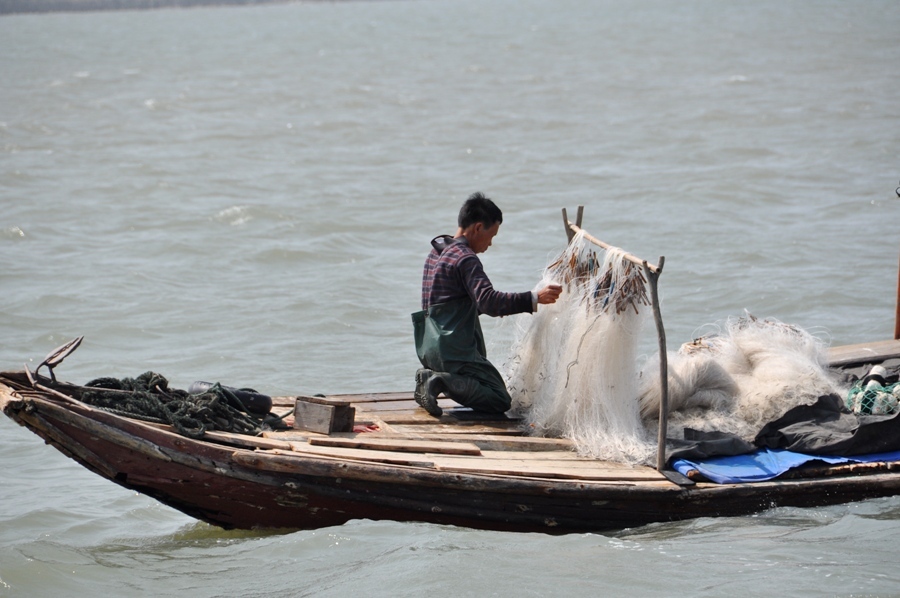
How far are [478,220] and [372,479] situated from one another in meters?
1.54

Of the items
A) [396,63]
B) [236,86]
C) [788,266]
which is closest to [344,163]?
[788,266]

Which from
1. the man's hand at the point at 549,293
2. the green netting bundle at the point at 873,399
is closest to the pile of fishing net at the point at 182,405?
the man's hand at the point at 549,293

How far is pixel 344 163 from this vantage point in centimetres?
2039

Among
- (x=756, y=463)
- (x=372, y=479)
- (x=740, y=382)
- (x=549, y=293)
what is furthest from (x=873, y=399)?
(x=372, y=479)

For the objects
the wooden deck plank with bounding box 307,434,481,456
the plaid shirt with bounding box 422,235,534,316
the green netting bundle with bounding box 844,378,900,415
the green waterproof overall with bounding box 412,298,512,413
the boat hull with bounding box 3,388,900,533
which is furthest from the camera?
the green waterproof overall with bounding box 412,298,512,413

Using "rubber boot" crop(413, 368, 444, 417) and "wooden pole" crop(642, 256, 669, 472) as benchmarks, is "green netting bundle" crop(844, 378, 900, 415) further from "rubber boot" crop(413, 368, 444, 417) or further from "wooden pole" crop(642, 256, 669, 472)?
"rubber boot" crop(413, 368, 444, 417)

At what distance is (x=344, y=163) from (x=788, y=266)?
9836 millimetres

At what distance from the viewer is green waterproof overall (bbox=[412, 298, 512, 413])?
237 inches

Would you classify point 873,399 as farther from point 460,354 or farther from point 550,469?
point 460,354

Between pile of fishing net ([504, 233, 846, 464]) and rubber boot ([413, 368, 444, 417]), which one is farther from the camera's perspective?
rubber boot ([413, 368, 444, 417])

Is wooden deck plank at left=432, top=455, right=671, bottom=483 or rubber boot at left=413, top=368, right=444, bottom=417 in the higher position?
rubber boot at left=413, top=368, right=444, bottom=417

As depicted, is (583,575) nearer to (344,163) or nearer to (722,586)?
(722,586)

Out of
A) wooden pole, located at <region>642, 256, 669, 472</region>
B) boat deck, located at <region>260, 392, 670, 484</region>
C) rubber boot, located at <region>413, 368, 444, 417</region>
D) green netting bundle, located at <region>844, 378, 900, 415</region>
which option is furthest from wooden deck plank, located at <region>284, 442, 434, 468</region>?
green netting bundle, located at <region>844, 378, 900, 415</region>

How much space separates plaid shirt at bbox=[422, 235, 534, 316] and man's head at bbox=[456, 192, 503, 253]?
54 millimetres
